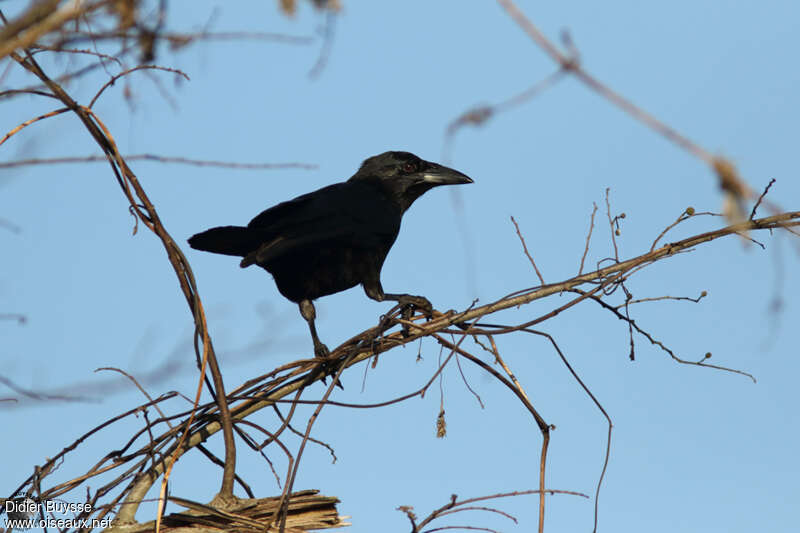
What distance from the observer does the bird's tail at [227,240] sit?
14.8 ft

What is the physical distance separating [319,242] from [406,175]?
5.45 ft

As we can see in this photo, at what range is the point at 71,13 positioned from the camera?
4.28ft

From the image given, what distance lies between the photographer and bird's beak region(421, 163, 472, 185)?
620 centimetres

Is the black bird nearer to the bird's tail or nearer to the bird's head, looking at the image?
the bird's tail

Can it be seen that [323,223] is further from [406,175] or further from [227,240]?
[406,175]

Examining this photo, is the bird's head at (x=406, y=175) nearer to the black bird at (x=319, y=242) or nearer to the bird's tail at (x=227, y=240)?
the black bird at (x=319, y=242)

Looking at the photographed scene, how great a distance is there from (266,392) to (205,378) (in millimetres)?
227

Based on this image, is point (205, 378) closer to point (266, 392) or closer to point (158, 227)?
point (266, 392)

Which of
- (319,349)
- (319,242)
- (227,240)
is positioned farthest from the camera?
(319,349)

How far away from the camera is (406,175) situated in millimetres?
6336

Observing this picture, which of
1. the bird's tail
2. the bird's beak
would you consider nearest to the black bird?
the bird's tail

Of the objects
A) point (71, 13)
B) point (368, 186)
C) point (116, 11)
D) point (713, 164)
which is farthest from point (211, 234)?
point (713, 164)

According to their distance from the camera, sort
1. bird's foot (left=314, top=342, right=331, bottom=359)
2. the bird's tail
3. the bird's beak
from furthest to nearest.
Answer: the bird's beak < bird's foot (left=314, top=342, right=331, bottom=359) < the bird's tail

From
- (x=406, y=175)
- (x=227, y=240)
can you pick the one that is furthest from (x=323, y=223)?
(x=406, y=175)
